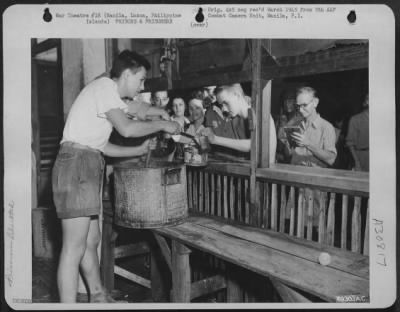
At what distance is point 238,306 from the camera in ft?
5.77

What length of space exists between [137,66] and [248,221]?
3.48ft

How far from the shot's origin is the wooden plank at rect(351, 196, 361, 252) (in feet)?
5.73

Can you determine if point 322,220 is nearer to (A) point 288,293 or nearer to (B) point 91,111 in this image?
(A) point 288,293

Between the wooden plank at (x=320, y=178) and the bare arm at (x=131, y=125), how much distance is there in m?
0.59

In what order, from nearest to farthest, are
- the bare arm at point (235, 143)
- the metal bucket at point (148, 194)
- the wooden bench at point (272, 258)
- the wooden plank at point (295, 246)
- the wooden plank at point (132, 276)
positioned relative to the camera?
the wooden bench at point (272, 258)
the wooden plank at point (295, 246)
the metal bucket at point (148, 194)
the bare arm at point (235, 143)
the wooden plank at point (132, 276)

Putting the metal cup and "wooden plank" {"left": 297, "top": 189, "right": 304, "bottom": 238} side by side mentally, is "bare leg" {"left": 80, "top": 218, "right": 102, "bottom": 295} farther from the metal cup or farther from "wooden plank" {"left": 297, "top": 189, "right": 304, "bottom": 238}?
"wooden plank" {"left": 297, "top": 189, "right": 304, "bottom": 238}

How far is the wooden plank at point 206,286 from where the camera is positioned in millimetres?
2223

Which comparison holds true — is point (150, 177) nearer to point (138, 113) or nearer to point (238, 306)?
point (138, 113)

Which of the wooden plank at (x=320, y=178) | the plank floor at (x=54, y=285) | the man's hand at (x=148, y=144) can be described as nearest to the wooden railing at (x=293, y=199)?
the wooden plank at (x=320, y=178)

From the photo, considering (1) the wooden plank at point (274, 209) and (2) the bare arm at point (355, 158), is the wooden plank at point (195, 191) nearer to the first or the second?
(1) the wooden plank at point (274, 209)

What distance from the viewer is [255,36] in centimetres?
176

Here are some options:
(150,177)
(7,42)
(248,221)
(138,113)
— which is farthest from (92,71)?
(248,221)

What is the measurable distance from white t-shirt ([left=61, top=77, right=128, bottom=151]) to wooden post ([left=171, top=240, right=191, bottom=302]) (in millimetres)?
745

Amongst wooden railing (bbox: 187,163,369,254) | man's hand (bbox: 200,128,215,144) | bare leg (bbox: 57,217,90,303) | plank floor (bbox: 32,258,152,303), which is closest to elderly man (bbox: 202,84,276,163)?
man's hand (bbox: 200,128,215,144)
